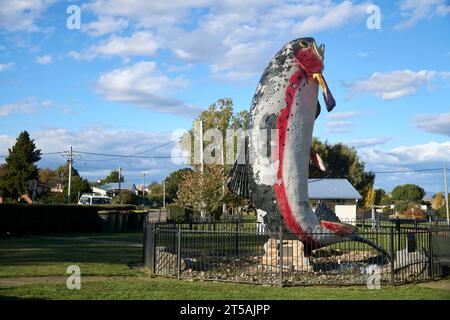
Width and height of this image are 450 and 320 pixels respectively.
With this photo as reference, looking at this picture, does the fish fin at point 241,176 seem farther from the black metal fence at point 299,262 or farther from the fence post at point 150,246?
the fence post at point 150,246

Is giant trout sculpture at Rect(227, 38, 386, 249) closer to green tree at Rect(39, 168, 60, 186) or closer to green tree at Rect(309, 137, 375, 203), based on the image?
green tree at Rect(309, 137, 375, 203)

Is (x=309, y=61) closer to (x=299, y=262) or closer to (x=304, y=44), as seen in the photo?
(x=304, y=44)

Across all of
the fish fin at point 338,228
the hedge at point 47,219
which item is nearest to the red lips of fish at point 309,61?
the fish fin at point 338,228

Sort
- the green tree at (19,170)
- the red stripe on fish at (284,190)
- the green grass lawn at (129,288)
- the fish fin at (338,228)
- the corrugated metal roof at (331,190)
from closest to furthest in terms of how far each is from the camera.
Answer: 1. the green grass lawn at (129,288)
2. the red stripe on fish at (284,190)
3. the fish fin at (338,228)
4. the green tree at (19,170)
5. the corrugated metal roof at (331,190)

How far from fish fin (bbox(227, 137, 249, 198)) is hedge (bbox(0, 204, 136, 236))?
1568 cm

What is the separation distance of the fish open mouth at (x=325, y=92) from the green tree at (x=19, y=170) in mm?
34963

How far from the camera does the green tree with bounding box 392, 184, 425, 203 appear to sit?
99.1 metres

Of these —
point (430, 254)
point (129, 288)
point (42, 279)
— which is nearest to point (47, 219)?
point (42, 279)

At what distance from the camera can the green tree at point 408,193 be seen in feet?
325

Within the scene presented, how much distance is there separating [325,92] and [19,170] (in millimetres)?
35656

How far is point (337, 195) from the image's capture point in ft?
145
